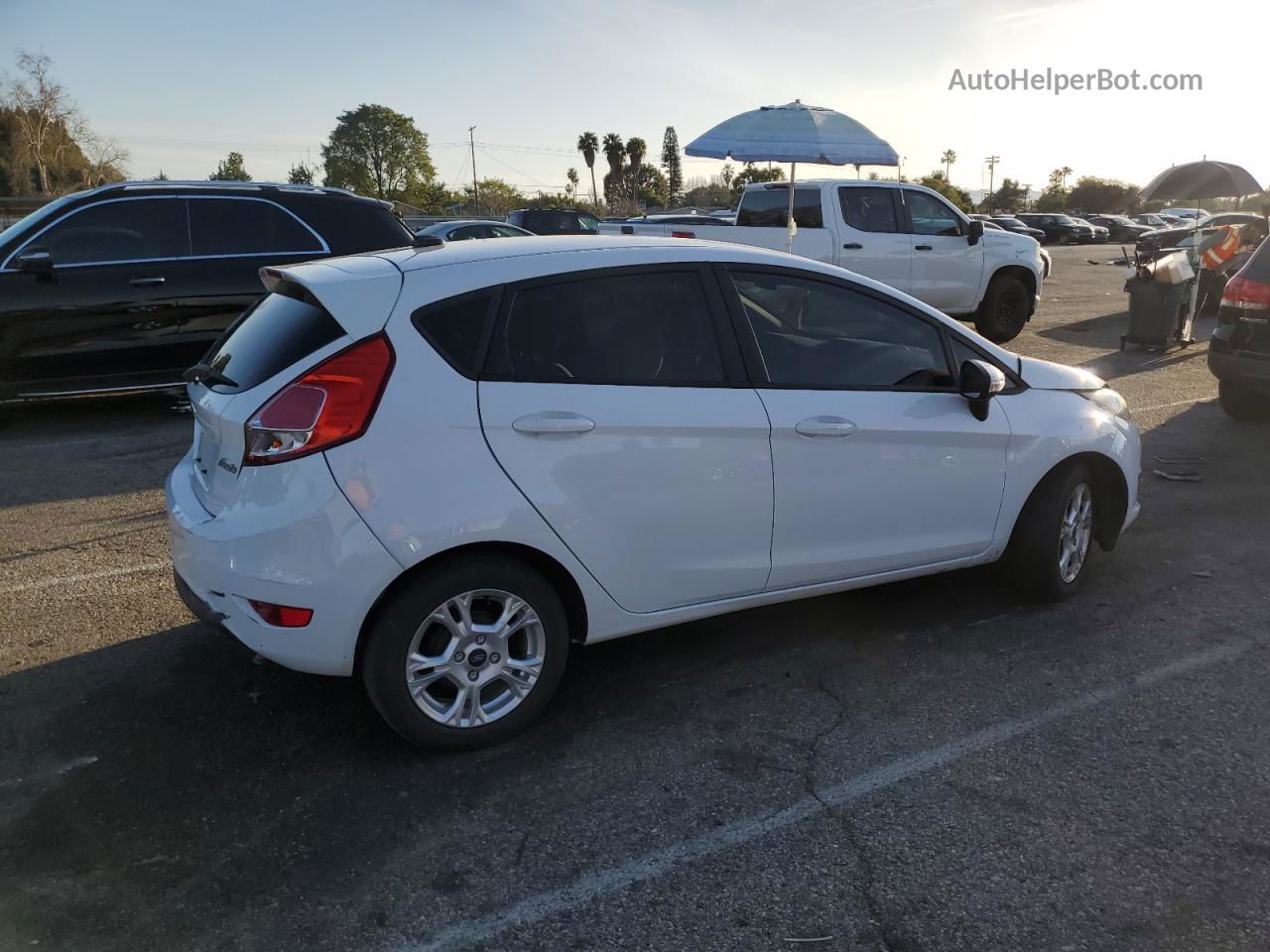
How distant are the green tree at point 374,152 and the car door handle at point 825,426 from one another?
97558 mm

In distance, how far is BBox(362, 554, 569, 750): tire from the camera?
313 centimetres

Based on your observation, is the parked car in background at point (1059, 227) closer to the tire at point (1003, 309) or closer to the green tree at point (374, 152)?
the tire at point (1003, 309)

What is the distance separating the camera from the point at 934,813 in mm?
3012

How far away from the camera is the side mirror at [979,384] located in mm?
4074

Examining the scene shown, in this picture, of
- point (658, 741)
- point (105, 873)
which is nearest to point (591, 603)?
point (658, 741)

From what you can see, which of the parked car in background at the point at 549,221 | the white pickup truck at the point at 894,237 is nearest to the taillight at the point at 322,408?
the white pickup truck at the point at 894,237

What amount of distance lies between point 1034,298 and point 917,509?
1060cm

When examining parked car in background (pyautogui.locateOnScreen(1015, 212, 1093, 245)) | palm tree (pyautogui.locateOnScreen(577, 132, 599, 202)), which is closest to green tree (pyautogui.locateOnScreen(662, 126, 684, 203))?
palm tree (pyautogui.locateOnScreen(577, 132, 599, 202))

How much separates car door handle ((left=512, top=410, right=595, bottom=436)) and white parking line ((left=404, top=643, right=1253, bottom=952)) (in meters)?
1.32

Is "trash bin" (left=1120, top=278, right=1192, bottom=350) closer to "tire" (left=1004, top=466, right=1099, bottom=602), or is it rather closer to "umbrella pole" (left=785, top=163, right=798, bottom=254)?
"umbrella pole" (left=785, top=163, right=798, bottom=254)

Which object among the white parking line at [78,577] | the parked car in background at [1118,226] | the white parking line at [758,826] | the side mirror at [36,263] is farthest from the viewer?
the parked car in background at [1118,226]

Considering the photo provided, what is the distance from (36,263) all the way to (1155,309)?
11688mm

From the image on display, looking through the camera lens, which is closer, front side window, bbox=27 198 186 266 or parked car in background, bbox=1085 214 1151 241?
front side window, bbox=27 198 186 266

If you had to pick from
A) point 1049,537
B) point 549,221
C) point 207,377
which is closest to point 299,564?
point 207,377
